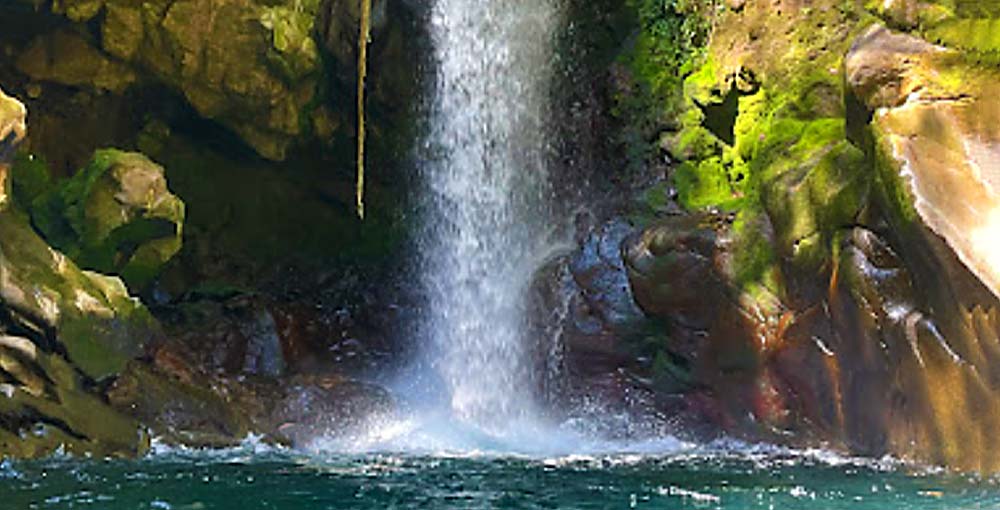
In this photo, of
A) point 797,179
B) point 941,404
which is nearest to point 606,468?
point 941,404

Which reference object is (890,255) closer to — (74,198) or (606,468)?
(606,468)

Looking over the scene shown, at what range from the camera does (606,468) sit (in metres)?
8.99

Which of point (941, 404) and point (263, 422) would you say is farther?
point (263, 422)

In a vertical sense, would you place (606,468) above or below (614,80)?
below

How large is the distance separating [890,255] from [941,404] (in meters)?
1.40

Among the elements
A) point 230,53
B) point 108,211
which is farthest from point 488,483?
point 230,53

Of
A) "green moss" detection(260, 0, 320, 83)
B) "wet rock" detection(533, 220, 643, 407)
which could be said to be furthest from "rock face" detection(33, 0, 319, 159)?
"wet rock" detection(533, 220, 643, 407)

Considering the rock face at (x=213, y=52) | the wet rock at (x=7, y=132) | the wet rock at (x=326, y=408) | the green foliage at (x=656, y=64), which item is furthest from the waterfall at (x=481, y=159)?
the wet rock at (x=7, y=132)

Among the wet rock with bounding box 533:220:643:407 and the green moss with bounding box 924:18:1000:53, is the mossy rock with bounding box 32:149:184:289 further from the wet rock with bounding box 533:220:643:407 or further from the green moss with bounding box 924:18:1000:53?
the green moss with bounding box 924:18:1000:53

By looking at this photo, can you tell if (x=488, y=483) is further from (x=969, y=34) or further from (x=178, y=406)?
(x=969, y=34)

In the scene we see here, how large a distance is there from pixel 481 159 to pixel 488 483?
25.7 ft

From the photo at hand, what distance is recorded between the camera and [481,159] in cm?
1508

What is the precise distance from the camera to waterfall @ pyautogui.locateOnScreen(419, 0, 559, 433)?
583 inches

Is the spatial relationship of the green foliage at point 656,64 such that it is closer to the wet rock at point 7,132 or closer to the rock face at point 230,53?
the rock face at point 230,53
